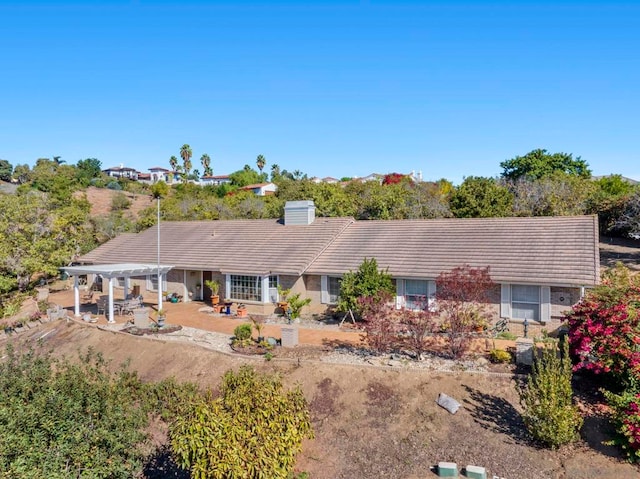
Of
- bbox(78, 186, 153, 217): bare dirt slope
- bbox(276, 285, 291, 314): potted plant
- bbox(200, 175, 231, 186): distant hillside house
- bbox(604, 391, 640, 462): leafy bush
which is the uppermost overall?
bbox(200, 175, 231, 186): distant hillside house

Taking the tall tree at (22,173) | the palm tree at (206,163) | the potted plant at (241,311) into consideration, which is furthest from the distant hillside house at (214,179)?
the potted plant at (241,311)

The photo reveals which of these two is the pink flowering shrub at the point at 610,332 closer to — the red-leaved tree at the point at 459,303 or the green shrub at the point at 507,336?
the red-leaved tree at the point at 459,303

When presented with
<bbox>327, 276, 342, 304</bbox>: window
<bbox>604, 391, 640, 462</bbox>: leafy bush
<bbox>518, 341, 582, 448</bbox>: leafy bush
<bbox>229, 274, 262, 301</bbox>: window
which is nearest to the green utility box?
<bbox>518, 341, 582, 448</bbox>: leafy bush

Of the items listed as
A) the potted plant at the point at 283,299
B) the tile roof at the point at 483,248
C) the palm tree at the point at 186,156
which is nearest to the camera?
the tile roof at the point at 483,248

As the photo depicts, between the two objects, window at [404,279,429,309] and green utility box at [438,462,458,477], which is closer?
green utility box at [438,462,458,477]

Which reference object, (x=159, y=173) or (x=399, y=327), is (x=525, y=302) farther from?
(x=159, y=173)

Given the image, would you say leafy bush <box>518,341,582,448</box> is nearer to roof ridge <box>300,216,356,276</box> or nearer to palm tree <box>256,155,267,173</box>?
roof ridge <box>300,216,356,276</box>

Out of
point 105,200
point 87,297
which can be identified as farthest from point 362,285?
point 105,200

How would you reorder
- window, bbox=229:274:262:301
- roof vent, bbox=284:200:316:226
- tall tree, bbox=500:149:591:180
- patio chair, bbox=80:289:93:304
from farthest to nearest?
tall tree, bbox=500:149:591:180
roof vent, bbox=284:200:316:226
patio chair, bbox=80:289:93:304
window, bbox=229:274:262:301
